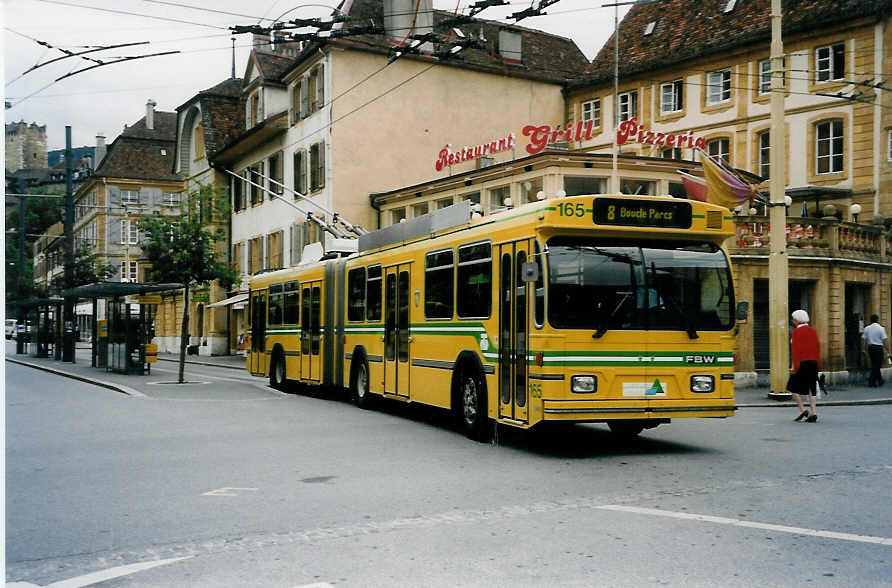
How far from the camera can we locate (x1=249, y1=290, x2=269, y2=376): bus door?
2559cm

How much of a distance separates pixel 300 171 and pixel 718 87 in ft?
57.9

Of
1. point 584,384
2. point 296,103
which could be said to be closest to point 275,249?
point 296,103

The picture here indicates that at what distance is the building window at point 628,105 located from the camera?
4506cm

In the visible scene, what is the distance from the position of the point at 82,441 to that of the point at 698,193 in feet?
62.8

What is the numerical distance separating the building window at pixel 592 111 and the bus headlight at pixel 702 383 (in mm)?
35153

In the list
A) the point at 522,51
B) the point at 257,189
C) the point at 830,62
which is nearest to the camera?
the point at 830,62

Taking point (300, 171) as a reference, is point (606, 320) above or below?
below

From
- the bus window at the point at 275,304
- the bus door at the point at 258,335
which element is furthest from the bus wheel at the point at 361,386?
the bus door at the point at 258,335

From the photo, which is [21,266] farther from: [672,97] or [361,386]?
[361,386]

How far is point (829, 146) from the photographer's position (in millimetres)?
37594

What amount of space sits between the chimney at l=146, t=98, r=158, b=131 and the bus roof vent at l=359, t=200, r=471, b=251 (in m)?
69.1

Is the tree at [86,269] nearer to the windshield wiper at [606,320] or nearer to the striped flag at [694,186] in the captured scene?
the striped flag at [694,186]

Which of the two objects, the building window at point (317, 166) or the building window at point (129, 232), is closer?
the building window at point (317, 166)

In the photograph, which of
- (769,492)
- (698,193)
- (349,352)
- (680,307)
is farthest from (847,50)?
(769,492)
